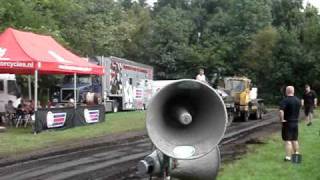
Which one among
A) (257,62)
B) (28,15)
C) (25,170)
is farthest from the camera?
(257,62)

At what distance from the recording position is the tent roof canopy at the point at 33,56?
69.3 feet

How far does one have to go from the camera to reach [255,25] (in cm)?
6291

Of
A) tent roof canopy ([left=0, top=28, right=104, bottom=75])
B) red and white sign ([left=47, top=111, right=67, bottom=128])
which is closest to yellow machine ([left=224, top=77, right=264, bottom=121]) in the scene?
tent roof canopy ([left=0, top=28, right=104, bottom=75])

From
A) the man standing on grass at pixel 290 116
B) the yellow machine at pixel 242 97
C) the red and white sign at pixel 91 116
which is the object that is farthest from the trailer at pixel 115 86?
the man standing on grass at pixel 290 116

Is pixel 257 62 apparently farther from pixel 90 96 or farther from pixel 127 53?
pixel 90 96

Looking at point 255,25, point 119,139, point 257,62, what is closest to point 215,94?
point 119,139

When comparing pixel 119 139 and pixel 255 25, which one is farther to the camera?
pixel 255 25

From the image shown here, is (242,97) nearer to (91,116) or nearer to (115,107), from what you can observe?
(91,116)

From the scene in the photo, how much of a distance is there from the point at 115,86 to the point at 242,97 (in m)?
10.7

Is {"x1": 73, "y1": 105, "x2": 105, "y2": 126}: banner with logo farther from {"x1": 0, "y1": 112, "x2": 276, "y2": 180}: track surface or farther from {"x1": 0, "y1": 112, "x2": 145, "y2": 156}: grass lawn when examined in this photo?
{"x1": 0, "y1": 112, "x2": 276, "y2": 180}: track surface

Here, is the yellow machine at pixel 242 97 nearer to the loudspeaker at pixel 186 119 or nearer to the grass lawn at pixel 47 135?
the grass lawn at pixel 47 135

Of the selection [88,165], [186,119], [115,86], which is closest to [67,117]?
[88,165]

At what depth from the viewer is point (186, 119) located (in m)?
5.35

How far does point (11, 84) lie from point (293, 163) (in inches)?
792
